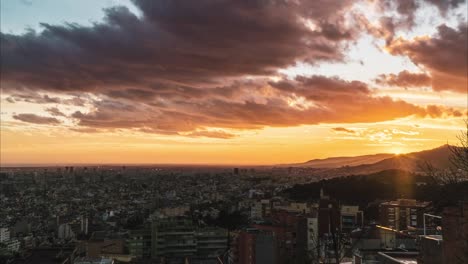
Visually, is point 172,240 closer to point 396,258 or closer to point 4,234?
point 4,234

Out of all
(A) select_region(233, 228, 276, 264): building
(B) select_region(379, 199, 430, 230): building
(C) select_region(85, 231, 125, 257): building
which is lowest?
(C) select_region(85, 231, 125, 257): building

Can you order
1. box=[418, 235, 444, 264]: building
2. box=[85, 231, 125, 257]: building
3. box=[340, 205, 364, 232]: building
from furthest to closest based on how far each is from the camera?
box=[340, 205, 364, 232]: building < box=[85, 231, 125, 257]: building < box=[418, 235, 444, 264]: building

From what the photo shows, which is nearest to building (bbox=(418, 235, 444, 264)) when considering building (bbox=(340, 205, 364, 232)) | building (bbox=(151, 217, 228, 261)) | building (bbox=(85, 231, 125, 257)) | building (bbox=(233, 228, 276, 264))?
building (bbox=(233, 228, 276, 264))

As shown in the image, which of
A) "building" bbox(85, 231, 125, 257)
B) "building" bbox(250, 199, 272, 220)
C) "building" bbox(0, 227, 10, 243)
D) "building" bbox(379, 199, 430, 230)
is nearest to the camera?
"building" bbox(379, 199, 430, 230)

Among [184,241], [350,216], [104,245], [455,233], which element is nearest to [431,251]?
[455,233]

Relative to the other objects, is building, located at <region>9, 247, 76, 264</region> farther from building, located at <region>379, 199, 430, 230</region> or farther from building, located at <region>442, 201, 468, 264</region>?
building, located at <region>442, 201, 468, 264</region>

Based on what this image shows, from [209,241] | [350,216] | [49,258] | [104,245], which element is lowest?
[209,241]

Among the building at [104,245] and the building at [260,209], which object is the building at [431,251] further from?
the building at [260,209]

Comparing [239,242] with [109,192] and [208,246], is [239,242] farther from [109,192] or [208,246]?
[109,192]

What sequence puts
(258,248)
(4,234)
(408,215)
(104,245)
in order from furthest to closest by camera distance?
(4,234) → (104,245) → (258,248) → (408,215)

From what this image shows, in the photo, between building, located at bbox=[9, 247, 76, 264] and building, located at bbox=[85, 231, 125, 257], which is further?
building, located at bbox=[85, 231, 125, 257]

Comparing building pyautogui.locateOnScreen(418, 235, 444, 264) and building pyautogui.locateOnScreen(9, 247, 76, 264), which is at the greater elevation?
building pyautogui.locateOnScreen(418, 235, 444, 264)

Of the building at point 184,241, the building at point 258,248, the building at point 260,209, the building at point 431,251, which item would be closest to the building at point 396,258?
the building at point 431,251
